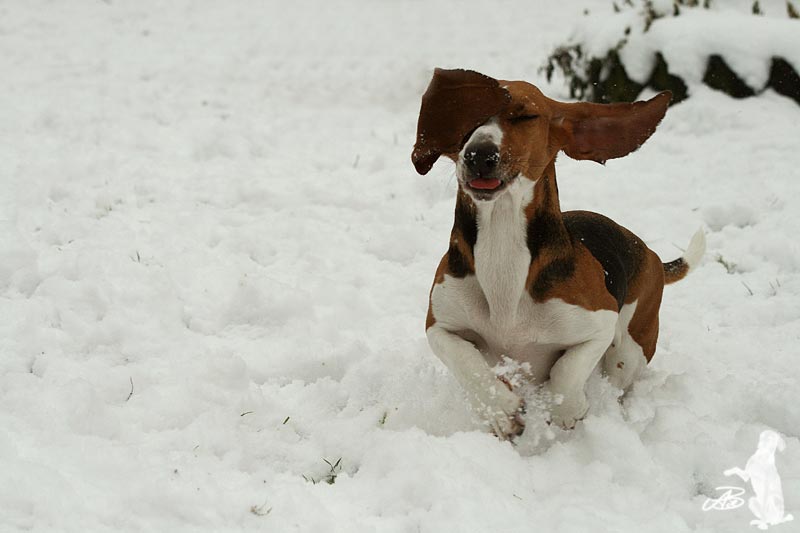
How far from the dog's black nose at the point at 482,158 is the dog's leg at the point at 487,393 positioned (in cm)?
81

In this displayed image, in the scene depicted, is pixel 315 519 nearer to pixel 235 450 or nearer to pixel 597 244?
pixel 235 450

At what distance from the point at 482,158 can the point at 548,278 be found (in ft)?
2.23

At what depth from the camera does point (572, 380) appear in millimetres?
3172

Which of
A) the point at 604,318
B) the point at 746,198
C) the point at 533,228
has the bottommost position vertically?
the point at 746,198

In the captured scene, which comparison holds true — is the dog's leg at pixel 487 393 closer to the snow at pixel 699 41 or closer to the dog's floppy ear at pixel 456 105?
the dog's floppy ear at pixel 456 105

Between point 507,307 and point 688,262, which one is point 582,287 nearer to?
point 507,307

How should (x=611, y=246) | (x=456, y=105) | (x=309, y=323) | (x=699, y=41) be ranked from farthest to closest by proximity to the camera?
(x=699, y=41) < (x=309, y=323) < (x=611, y=246) < (x=456, y=105)

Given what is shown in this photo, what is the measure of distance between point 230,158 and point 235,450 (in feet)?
14.1

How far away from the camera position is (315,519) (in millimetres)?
2557

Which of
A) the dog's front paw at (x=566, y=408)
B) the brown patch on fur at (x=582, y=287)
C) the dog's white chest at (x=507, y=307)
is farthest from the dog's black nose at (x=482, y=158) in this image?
the dog's front paw at (x=566, y=408)

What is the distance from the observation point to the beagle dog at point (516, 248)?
2.82 meters

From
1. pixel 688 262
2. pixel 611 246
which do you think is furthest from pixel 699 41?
pixel 611 246

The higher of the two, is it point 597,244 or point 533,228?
point 533,228

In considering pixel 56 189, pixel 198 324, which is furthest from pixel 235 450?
pixel 56 189
